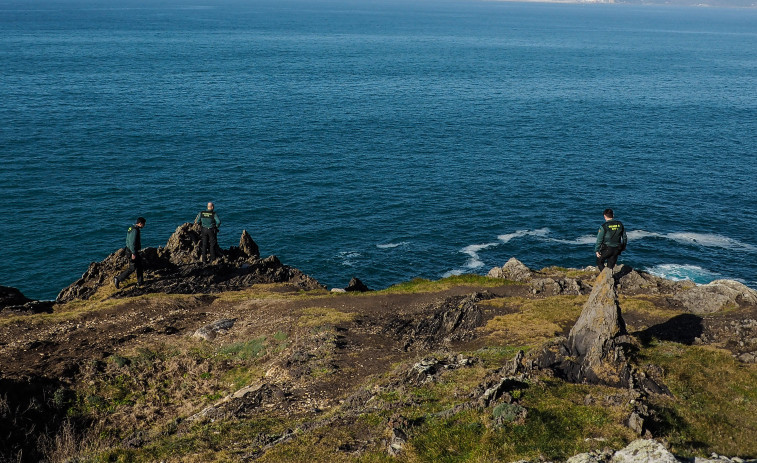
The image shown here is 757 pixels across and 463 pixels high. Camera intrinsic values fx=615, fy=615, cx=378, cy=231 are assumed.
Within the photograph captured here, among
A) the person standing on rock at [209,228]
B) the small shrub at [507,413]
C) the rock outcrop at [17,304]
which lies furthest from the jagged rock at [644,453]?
the rock outcrop at [17,304]

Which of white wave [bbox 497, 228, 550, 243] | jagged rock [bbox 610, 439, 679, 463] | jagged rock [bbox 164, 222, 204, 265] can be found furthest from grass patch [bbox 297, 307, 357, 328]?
white wave [bbox 497, 228, 550, 243]

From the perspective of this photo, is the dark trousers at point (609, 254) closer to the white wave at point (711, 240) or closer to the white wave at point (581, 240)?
the white wave at point (581, 240)

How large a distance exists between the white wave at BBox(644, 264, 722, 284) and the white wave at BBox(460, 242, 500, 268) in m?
16.9

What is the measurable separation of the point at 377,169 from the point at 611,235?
6586cm

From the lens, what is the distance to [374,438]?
706 inches

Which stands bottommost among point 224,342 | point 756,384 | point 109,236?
point 109,236

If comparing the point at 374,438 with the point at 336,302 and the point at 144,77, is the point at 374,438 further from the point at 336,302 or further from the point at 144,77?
the point at 144,77

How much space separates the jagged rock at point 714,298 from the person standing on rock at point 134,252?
29629mm

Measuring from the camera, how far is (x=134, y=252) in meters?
36.1

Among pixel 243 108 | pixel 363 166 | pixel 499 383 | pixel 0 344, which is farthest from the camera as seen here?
pixel 243 108

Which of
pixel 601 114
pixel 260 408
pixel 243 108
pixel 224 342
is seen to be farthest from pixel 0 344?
pixel 601 114

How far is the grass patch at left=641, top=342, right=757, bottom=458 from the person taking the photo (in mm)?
17438

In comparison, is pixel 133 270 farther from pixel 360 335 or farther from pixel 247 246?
pixel 360 335

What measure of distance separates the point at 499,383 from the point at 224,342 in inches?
581
